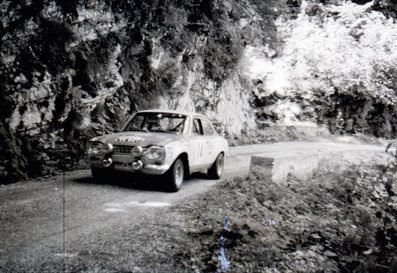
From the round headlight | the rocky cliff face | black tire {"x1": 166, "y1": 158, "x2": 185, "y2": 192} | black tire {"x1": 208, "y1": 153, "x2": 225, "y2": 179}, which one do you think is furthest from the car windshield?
the rocky cliff face

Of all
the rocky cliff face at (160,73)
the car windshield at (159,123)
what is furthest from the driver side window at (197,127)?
the rocky cliff face at (160,73)

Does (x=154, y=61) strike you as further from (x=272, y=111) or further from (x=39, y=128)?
(x=272, y=111)

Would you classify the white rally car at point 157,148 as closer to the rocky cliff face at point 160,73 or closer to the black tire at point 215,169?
the black tire at point 215,169

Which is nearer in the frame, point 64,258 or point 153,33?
point 64,258

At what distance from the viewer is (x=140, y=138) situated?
22.7ft

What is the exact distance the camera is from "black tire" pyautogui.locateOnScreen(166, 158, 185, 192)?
7.08 m

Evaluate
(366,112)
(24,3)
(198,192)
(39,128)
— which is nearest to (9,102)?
(39,128)

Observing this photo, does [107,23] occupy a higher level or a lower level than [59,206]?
higher

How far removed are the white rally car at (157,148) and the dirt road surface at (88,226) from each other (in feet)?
1.56

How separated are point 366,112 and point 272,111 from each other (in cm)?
838

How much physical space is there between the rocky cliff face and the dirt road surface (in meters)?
1.88

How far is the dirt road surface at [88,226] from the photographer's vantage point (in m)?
3.83

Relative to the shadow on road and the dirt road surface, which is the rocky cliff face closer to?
the shadow on road

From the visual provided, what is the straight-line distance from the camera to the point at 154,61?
1289 centimetres
